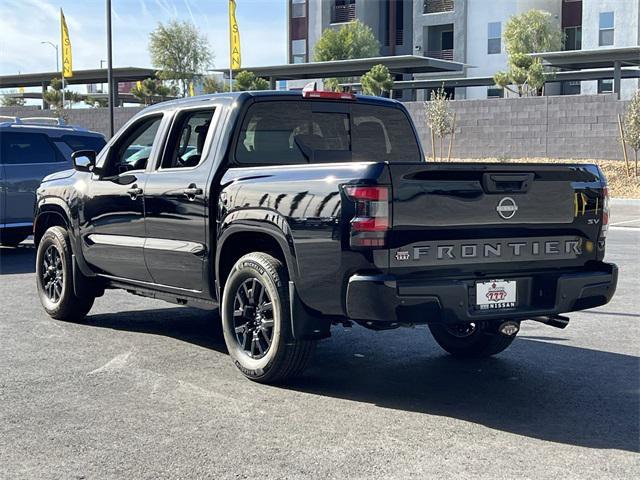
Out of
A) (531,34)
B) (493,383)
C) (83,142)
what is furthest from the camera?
(531,34)

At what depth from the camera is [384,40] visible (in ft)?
201

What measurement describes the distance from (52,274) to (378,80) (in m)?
33.6

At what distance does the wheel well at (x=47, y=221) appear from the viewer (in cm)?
869

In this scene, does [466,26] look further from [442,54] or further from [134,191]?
[134,191]

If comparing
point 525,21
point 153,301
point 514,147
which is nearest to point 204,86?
point 525,21

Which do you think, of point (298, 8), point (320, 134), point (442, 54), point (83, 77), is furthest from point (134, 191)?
point (298, 8)

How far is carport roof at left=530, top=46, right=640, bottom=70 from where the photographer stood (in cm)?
3616

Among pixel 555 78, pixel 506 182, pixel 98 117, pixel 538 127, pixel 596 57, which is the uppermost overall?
pixel 596 57

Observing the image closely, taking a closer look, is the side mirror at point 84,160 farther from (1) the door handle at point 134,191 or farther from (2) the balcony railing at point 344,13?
(2) the balcony railing at point 344,13

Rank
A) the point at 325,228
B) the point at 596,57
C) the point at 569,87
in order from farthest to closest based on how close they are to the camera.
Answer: the point at 569,87 → the point at 596,57 → the point at 325,228

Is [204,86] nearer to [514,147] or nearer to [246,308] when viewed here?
[514,147]

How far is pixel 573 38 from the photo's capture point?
51281 millimetres

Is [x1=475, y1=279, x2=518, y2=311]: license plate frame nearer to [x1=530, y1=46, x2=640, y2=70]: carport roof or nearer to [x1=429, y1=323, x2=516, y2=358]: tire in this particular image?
[x1=429, y1=323, x2=516, y2=358]: tire

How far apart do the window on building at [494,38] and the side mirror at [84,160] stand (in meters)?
46.0
